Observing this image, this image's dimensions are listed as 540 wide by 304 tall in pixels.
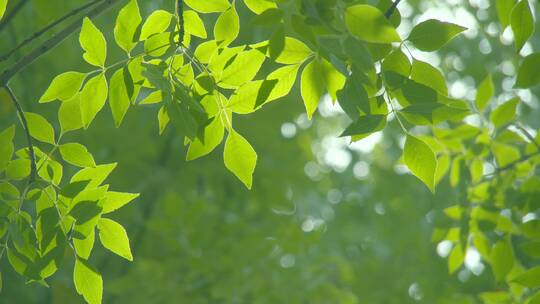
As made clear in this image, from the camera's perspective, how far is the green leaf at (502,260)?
197cm

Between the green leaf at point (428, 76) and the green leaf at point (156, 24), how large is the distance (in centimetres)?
51

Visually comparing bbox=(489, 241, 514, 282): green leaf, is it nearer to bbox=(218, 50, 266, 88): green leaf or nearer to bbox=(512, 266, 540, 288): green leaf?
bbox=(512, 266, 540, 288): green leaf

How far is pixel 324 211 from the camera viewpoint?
716 centimetres

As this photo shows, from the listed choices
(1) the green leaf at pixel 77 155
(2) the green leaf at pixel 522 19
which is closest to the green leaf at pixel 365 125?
(2) the green leaf at pixel 522 19

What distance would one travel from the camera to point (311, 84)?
1.46 m

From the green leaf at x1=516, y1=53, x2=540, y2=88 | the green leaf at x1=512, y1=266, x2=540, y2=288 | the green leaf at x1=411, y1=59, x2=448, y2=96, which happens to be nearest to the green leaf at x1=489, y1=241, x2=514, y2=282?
the green leaf at x1=512, y1=266, x2=540, y2=288

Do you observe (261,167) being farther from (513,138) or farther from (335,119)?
(335,119)

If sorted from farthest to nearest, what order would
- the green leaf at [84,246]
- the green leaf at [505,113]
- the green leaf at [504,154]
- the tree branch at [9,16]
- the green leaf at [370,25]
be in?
the green leaf at [504,154], the green leaf at [505,113], the tree branch at [9,16], the green leaf at [84,246], the green leaf at [370,25]

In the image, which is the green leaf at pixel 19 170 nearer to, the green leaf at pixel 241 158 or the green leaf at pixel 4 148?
the green leaf at pixel 4 148

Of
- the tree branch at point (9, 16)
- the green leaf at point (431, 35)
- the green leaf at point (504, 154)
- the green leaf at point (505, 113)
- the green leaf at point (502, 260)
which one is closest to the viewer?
the green leaf at point (431, 35)

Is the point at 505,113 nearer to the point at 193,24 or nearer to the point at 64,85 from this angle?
the point at 193,24

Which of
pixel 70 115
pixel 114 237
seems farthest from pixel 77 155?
pixel 114 237

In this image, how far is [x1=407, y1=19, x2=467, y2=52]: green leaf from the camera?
1416 millimetres

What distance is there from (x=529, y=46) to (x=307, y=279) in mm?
3096
